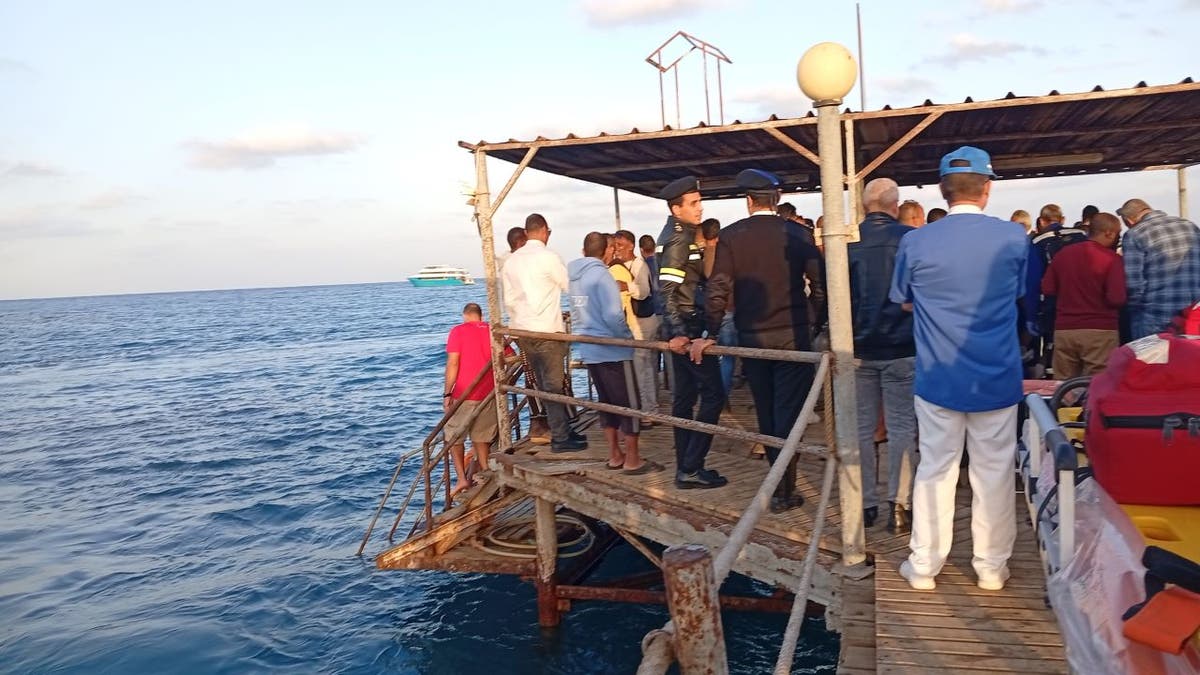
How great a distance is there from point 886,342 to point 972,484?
3.58ft

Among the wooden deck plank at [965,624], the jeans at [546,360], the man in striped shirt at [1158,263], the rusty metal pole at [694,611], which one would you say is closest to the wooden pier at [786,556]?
the wooden deck plank at [965,624]

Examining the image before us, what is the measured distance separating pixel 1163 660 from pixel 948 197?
2.34 metres

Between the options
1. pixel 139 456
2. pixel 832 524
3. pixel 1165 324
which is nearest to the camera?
pixel 832 524

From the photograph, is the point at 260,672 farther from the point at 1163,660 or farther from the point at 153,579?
the point at 1163,660

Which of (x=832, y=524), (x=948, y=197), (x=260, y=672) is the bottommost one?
(x=260, y=672)

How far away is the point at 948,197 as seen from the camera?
3895mm

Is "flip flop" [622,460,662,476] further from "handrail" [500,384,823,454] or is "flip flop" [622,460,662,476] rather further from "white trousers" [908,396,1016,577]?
"white trousers" [908,396,1016,577]

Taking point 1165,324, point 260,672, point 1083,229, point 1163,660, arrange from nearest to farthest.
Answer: point 1163,660
point 1165,324
point 1083,229
point 260,672

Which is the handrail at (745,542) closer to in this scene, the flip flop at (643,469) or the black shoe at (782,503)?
the black shoe at (782,503)

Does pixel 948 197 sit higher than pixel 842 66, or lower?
lower

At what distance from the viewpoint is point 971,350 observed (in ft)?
12.5

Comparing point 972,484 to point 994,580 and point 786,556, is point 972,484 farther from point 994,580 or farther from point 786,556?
point 786,556

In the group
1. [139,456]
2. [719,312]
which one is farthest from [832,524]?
[139,456]

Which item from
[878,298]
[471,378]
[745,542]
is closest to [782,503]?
[878,298]
